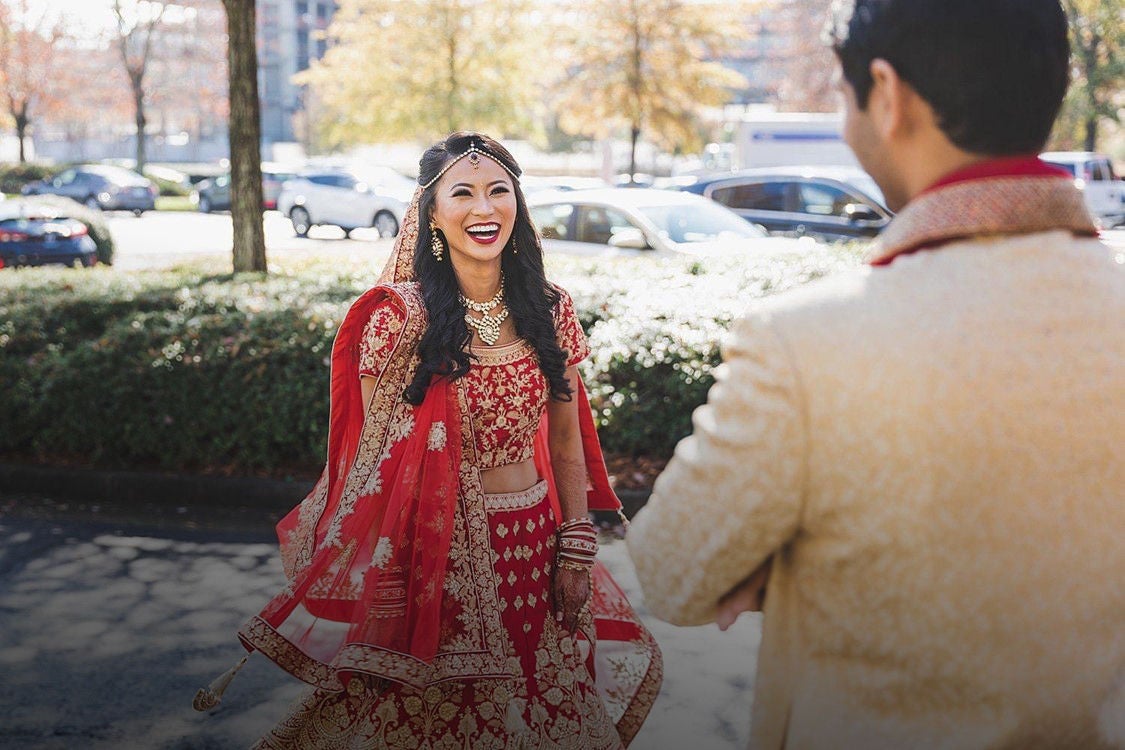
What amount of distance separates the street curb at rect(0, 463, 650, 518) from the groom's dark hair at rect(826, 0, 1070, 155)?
5.84 m

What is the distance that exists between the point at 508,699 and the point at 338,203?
2610cm

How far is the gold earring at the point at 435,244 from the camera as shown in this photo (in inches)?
139

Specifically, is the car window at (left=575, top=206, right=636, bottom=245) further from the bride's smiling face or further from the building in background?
the building in background

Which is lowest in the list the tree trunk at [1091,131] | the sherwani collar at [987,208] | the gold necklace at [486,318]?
the gold necklace at [486,318]

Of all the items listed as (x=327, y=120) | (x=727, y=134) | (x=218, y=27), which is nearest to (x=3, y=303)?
(x=327, y=120)

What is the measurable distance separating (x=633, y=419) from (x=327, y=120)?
3518cm

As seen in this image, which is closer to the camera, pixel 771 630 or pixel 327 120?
pixel 771 630

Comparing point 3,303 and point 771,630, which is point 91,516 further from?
point 771,630

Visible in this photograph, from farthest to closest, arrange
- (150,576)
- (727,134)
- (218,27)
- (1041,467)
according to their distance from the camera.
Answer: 1. (727,134)
2. (218,27)
3. (150,576)
4. (1041,467)

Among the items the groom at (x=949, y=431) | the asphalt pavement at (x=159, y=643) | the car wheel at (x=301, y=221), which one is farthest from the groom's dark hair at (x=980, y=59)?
the car wheel at (x=301, y=221)

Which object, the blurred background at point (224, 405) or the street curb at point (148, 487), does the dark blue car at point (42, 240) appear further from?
the street curb at point (148, 487)

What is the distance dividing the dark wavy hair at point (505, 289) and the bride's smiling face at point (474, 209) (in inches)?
1.9

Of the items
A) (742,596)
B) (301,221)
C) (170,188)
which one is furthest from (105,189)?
(742,596)

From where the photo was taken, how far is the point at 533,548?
130 inches
